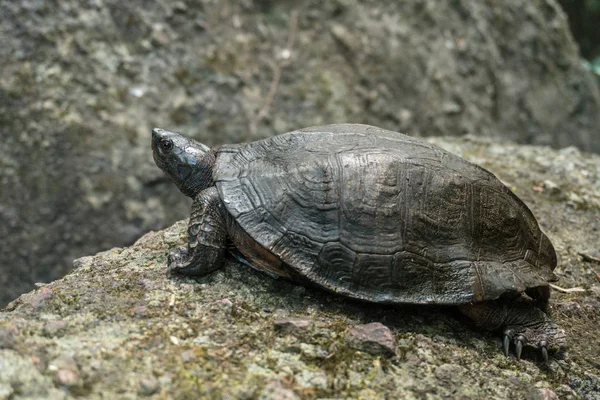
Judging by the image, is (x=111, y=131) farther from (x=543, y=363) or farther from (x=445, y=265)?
(x=543, y=363)

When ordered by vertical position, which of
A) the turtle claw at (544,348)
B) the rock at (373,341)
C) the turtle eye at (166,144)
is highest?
the turtle eye at (166,144)

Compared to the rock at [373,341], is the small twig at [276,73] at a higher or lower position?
higher

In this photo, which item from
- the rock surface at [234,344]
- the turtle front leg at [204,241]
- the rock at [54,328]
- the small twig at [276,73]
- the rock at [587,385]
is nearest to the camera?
the rock surface at [234,344]

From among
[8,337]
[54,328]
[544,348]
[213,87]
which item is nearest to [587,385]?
[544,348]

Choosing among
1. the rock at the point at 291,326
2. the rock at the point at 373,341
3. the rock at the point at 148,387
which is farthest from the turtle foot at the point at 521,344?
the rock at the point at 148,387

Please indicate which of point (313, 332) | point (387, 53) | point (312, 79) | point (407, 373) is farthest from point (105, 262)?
point (387, 53)

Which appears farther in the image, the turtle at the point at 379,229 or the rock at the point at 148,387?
the turtle at the point at 379,229

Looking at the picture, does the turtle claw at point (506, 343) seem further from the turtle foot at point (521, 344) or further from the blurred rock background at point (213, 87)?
the blurred rock background at point (213, 87)
